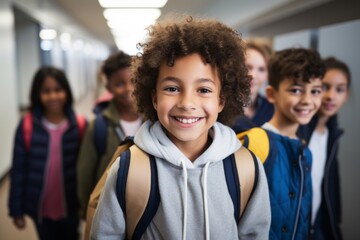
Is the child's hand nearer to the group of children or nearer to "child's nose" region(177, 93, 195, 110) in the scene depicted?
the group of children

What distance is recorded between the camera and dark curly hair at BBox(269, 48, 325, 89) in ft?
4.54

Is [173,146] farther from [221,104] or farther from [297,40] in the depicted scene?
[297,40]

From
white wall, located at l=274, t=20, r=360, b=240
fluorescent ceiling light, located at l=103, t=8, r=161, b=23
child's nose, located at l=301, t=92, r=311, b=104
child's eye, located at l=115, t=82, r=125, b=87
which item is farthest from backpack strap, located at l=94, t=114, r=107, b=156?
fluorescent ceiling light, located at l=103, t=8, r=161, b=23

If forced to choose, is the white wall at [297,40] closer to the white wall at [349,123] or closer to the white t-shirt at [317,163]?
the white wall at [349,123]

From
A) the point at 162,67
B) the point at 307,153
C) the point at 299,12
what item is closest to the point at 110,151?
the point at 162,67

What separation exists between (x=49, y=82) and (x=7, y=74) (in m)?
2.72

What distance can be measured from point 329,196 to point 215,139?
0.90m

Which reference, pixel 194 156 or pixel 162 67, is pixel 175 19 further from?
pixel 194 156

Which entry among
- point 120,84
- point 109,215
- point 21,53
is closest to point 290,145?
point 109,215

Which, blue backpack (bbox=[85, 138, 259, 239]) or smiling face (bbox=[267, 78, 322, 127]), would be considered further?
smiling face (bbox=[267, 78, 322, 127])

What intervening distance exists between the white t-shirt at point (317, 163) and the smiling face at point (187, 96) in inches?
33.7

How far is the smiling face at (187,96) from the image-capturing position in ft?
3.13

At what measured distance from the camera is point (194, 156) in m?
1.08

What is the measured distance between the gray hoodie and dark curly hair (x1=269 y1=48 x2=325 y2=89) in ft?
2.11
